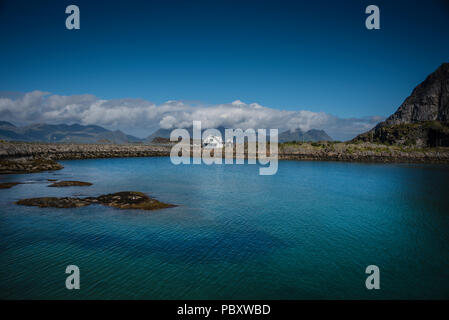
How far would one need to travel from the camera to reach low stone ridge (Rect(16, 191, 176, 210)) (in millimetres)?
22422

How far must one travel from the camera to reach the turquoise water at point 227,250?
1095 cm

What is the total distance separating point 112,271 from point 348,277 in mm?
10760

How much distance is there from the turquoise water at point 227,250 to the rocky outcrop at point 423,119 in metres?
89.8

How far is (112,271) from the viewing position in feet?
39.4

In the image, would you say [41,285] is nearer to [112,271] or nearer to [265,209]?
[112,271]

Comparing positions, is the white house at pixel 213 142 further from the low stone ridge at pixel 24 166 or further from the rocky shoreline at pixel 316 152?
the low stone ridge at pixel 24 166

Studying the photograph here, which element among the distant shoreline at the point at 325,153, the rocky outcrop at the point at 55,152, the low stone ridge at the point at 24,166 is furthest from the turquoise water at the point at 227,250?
the distant shoreline at the point at 325,153

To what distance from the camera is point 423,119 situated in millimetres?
147375

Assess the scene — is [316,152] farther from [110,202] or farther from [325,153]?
[110,202]

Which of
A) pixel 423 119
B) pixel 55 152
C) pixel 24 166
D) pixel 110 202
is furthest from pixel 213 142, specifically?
pixel 423 119

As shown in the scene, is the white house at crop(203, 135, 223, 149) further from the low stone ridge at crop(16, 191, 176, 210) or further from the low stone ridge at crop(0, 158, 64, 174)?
the low stone ridge at crop(16, 191, 176, 210)

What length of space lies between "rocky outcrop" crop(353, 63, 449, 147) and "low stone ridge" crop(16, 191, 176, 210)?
356 ft

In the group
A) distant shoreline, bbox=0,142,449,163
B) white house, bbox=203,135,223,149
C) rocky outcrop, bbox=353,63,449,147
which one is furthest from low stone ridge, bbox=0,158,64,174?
rocky outcrop, bbox=353,63,449,147
